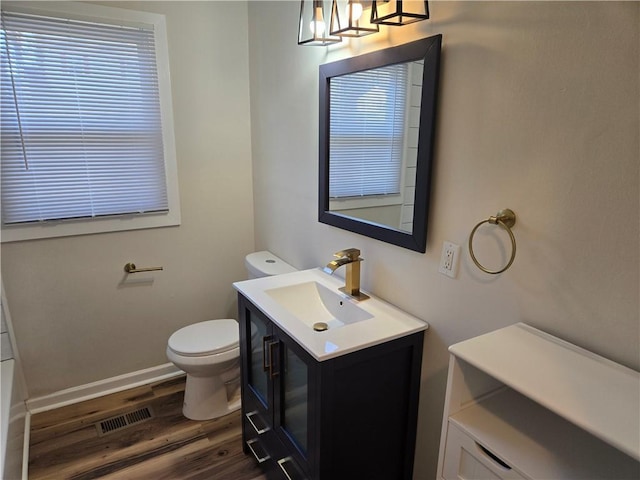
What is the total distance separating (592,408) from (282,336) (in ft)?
3.19

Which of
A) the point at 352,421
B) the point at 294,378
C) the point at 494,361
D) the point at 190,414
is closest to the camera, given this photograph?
the point at 494,361

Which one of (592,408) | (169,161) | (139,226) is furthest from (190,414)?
(592,408)

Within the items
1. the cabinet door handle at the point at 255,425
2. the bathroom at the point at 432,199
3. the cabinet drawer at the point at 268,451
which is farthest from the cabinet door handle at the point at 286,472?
the bathroom at the point at 432,199

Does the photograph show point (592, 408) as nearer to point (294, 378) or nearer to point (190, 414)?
point (294, 378)

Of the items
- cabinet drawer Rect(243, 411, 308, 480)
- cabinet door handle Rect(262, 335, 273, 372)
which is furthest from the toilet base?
cabinet door handle Rect(262, 335, 273, 372)

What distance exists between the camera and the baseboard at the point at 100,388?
7.86 feet

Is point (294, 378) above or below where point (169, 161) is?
below

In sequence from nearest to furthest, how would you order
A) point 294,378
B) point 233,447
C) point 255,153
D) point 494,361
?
point 494,361
point 294,378
point 233,447
point 255,153

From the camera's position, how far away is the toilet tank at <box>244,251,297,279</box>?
236 cm

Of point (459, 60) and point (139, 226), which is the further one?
point (139, 226)

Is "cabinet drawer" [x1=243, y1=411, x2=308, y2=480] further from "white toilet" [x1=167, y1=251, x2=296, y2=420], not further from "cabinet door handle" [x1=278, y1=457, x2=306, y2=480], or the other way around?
"white toilet" [x1=167, y1=251, x2=296, y2=420]

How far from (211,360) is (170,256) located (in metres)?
0.77

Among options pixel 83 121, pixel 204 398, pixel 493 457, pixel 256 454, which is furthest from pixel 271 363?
pixel 83 121

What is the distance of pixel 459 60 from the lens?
1.27 m
